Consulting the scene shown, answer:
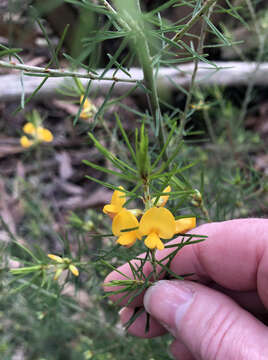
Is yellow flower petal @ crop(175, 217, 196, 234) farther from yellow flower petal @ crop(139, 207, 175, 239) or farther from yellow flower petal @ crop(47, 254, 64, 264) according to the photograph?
yellow flower petal @ crop(47, 254, 64, 264)

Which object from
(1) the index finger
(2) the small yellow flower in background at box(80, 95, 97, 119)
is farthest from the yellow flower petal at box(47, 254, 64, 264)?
(2) the small yellow flower in background at box(80, 95, 97, 119)

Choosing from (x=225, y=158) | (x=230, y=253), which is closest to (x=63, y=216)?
(x=225, y=158)

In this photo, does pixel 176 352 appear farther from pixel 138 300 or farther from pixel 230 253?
pixel 230 253

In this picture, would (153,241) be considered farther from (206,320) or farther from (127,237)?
(206,320)

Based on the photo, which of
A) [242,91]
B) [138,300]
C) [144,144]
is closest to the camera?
[144,144]

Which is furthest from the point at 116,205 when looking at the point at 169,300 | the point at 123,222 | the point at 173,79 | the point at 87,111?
the point at 173,79

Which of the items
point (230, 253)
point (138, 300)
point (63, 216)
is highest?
point (230, 253)

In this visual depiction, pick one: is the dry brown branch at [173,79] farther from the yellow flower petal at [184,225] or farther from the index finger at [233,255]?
the yellow flower petal at [184,225]
